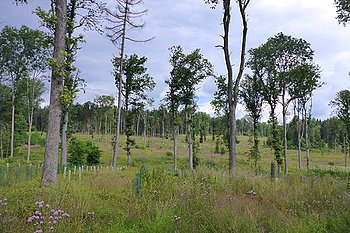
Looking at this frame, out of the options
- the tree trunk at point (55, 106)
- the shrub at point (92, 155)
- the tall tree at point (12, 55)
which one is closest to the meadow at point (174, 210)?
the tree trunk at point (55, 106)

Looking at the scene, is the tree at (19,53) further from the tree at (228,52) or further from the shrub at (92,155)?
the tree at (228,52)

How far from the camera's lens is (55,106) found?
326 inches

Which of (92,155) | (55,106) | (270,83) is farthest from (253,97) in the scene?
(55,106)

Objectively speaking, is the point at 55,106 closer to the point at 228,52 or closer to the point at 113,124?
the point at 228,52

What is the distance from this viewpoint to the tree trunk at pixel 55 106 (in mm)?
8000

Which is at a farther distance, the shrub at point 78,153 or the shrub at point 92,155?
the shrub at point 92,155

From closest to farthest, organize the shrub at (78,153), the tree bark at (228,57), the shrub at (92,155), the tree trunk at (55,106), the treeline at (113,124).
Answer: the tree trunk at (55,106)
the tree bark at (228,57)
the shrub at (78,153)
the shrub at (92,155)
the treeline at (113,124)

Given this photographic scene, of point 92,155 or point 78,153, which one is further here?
point 92,155

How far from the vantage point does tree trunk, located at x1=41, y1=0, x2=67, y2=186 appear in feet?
26.2

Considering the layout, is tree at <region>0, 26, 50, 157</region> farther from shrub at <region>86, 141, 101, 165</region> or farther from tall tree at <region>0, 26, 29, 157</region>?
shrub at <region>86, 141, 101, 165</region>

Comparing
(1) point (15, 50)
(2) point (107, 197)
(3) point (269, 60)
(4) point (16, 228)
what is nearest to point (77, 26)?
(2) point (107, 197)

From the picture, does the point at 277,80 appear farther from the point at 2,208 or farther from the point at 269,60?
the point at 2,208

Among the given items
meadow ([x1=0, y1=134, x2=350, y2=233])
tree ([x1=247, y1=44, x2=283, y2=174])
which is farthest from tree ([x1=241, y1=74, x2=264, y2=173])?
meadow ([x1=0, y1=134, x2=350, y2=233])

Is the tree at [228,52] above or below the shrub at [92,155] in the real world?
above
